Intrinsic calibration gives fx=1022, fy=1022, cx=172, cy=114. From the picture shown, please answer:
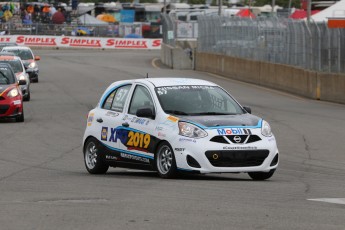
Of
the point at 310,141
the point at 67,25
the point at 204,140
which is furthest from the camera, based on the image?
the point at 67,25

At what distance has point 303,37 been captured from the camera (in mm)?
37000

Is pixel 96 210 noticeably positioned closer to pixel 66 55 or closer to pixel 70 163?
pixel 70 163

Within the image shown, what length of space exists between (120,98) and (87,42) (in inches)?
2673

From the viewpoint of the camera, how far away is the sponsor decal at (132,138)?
13756 mm

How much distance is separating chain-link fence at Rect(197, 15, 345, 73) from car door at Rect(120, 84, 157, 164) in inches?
793

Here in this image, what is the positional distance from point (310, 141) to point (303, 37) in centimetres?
1600

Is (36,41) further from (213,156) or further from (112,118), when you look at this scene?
(213,156)

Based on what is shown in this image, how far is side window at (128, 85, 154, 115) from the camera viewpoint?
553 inches

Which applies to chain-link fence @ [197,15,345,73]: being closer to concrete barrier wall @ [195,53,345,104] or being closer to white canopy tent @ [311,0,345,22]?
concrete barrier wall @ [195,53,345,104]

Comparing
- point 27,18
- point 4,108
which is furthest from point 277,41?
point 27,18

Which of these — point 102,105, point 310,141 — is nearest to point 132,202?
point 102,105

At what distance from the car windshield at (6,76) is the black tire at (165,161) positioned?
13.8 m

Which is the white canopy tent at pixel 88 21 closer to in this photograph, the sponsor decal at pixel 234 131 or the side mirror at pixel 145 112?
the side mirror at pixel 145 112

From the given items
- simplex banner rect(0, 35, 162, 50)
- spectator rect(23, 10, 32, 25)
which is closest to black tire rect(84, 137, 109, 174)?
simplex banner rect(0, 35, 162, 50)
